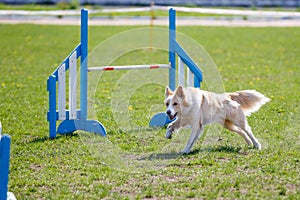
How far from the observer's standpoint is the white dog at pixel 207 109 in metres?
7.65

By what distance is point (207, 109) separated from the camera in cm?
802

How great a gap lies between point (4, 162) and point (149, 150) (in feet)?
10.1

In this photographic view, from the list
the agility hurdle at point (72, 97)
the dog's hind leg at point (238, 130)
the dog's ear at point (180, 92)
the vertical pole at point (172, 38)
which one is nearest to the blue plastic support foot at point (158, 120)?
the vertical pole at point (172, 38)

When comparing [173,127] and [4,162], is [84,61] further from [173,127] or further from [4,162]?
[4,162]

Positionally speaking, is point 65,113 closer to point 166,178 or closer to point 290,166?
point 166,178

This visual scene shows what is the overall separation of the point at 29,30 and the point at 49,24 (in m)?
2.43

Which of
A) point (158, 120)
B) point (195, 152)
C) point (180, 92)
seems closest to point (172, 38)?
point (158, 120)

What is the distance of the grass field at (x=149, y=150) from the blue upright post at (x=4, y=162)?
2.54ft

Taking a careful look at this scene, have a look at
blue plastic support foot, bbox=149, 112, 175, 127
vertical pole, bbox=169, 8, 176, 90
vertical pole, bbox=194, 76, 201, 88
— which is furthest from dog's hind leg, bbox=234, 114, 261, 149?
vertical pole, bbox=169, 8, 176, 90

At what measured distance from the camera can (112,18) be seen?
3020 cm

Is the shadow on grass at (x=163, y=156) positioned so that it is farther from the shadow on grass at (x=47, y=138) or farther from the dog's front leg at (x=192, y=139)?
the shadow on grass at (x=47, y=138)

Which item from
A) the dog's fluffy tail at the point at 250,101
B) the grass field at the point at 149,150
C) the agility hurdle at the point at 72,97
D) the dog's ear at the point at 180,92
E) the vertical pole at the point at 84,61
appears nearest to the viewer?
the grass field at the point at 149,150

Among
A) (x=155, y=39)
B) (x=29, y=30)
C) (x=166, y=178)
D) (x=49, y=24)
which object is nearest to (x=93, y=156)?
(x=166, y=178)

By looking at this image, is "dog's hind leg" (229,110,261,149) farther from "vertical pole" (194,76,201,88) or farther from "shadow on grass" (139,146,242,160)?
"vertical pole" (194,76,201,88)
